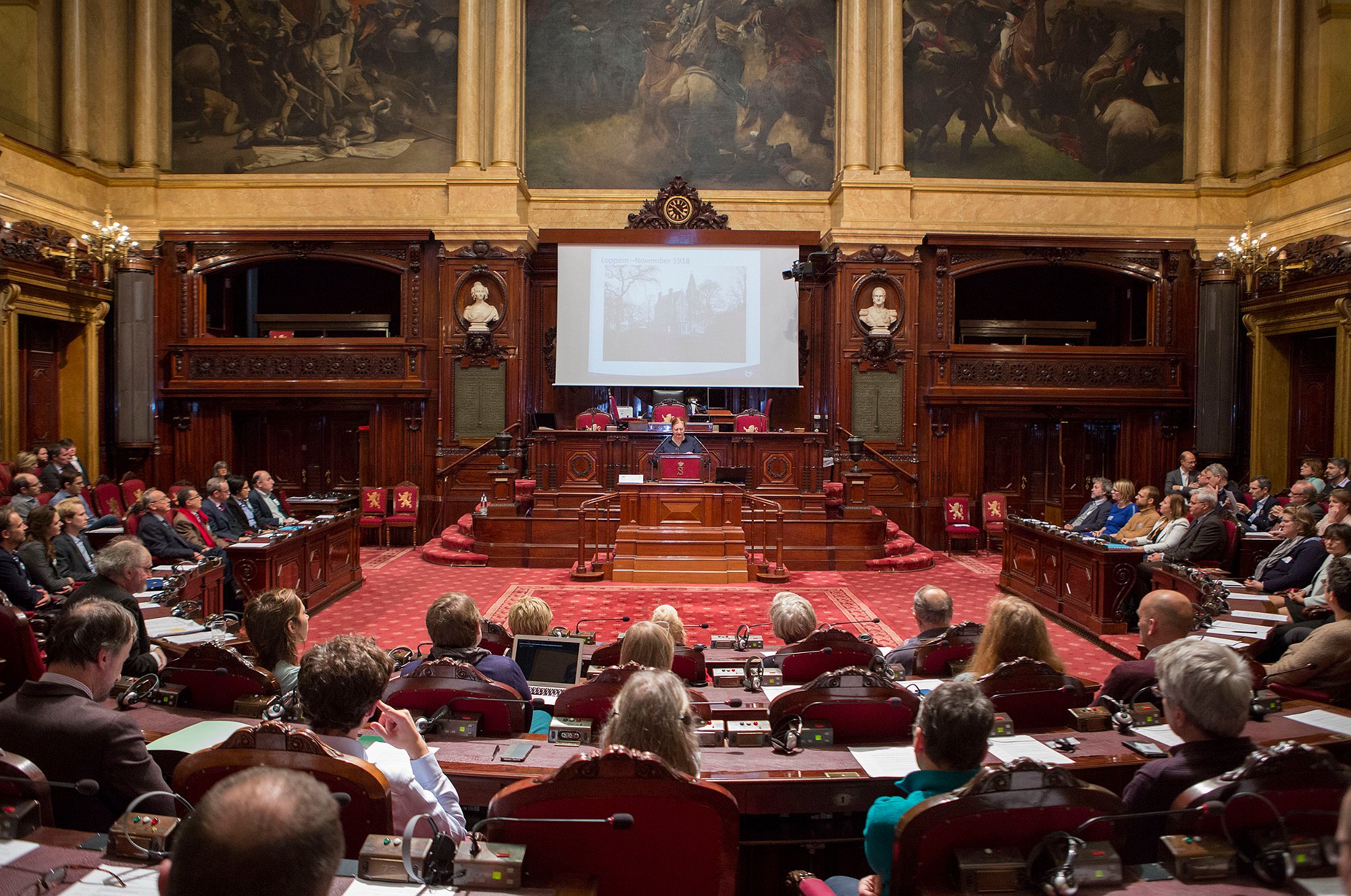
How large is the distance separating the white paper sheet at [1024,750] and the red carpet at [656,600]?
370 cm

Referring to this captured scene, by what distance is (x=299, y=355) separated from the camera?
14070 mm

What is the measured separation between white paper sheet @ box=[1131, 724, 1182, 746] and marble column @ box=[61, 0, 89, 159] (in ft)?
50.3

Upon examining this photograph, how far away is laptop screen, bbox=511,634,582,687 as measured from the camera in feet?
13.6

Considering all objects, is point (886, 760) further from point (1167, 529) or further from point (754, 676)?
point (1167, 529)

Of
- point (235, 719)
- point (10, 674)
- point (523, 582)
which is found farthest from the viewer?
point (523, 582)

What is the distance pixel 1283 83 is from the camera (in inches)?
521

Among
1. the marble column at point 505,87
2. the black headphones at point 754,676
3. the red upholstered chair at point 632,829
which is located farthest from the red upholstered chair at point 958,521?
the red upholstered chair at point 632,829

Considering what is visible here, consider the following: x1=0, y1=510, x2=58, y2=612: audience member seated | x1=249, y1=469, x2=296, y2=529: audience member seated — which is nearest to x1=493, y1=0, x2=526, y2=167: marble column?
x1=249, y1=469, x2=296, y2=529: audience member seated

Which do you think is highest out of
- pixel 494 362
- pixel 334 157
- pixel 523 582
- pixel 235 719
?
pixel 334 157

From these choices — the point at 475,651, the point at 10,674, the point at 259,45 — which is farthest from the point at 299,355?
the point at 475,651

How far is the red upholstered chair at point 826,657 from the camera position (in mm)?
4078

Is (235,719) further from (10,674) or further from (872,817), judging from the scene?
(872,817)

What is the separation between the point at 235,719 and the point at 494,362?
1111 cm

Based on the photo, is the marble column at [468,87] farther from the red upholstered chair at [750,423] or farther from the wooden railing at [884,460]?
the wooden railing at [884,460]
